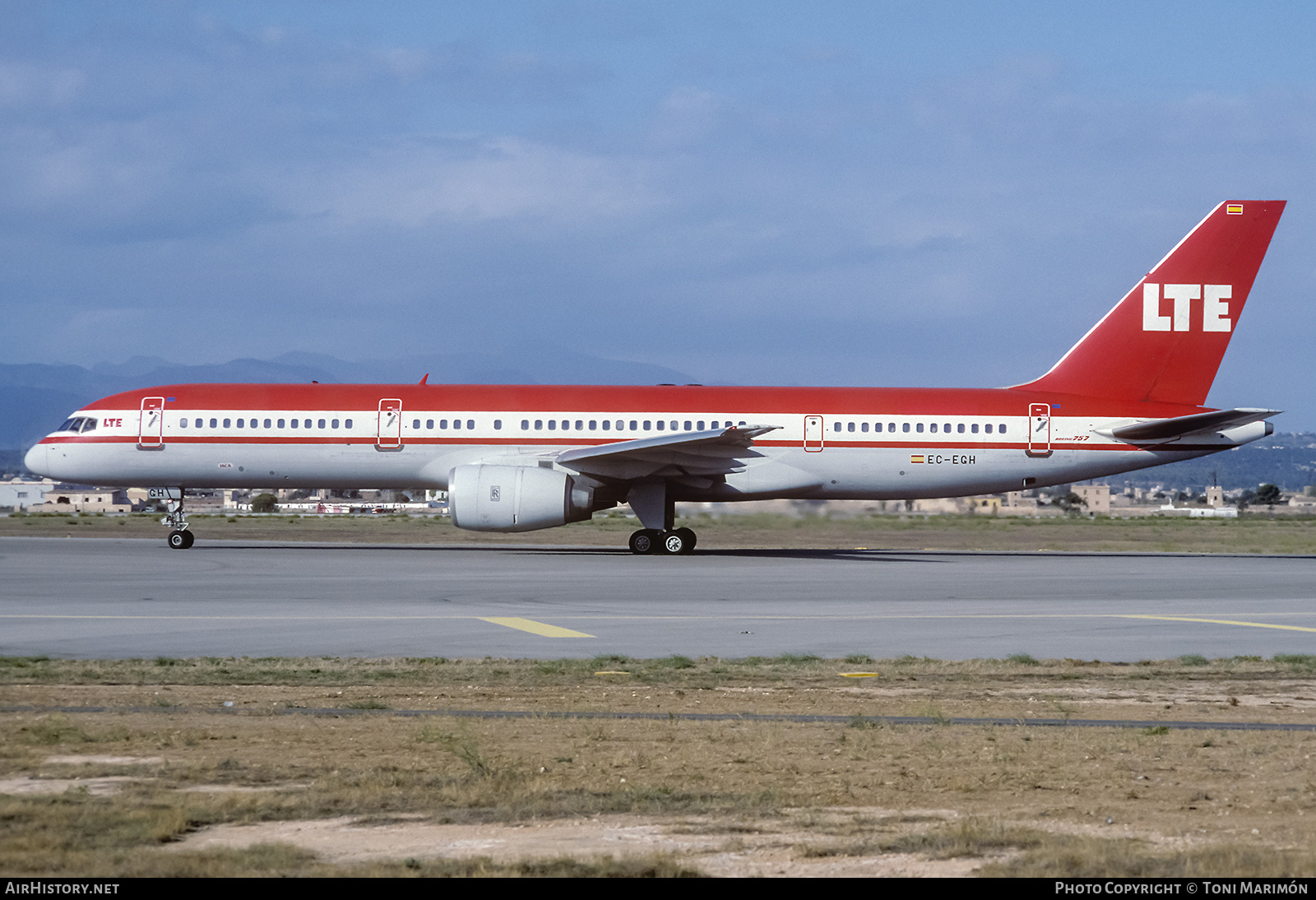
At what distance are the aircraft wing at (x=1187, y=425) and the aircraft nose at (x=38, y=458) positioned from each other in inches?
1037

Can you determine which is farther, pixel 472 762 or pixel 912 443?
pixel 912 443

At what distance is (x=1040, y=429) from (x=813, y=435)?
5571 mm

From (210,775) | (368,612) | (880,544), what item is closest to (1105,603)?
(368,612)

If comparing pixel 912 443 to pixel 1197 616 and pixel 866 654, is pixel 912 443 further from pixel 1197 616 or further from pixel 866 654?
pixel 866 654

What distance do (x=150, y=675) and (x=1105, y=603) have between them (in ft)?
44.6

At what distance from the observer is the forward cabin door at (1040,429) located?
31.4 metres

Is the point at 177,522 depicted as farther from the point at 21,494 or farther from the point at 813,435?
the point at 21,494

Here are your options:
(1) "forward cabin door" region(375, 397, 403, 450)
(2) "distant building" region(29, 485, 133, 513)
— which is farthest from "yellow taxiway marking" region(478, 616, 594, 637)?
(2) "distant building" region(29, 485, 133, 513)

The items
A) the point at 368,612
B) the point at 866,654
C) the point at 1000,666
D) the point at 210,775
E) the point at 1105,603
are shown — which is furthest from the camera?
the point at 1105,603

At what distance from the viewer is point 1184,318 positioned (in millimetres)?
31953

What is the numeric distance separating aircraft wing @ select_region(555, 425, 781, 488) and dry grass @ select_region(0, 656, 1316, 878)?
56.0 feet

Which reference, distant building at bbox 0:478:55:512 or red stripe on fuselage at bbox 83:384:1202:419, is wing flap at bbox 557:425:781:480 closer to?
red stripe on fuselage at bbox 83:384:1202:419

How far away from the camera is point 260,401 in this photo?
103ft
